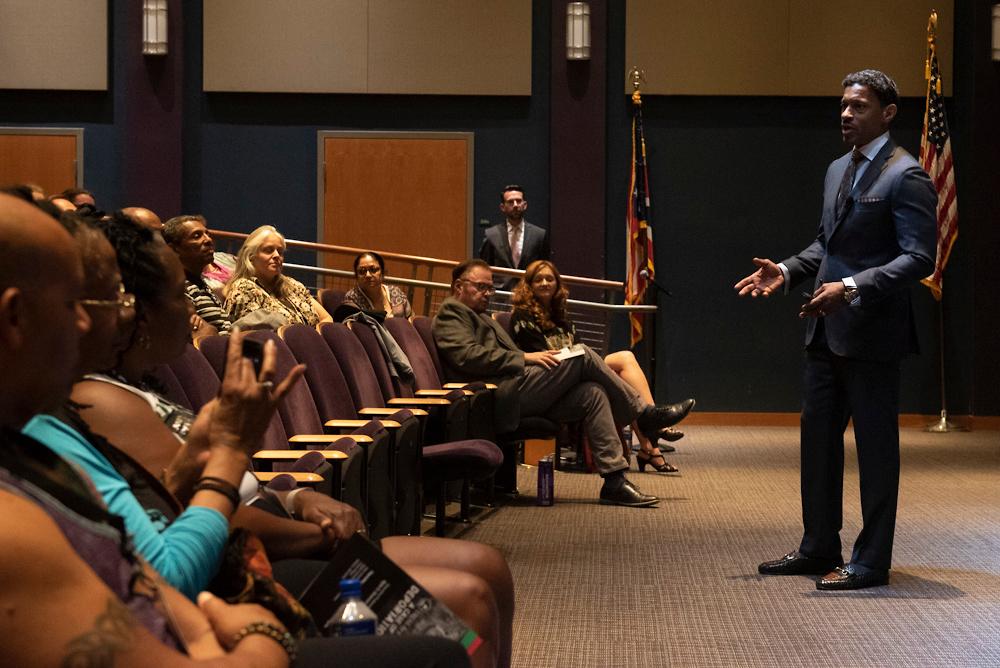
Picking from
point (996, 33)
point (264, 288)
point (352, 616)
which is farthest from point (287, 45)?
point (352, 616)

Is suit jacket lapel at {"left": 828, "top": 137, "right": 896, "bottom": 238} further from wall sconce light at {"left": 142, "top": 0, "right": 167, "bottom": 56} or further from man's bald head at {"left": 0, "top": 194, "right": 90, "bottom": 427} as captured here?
wall sconce light at {"left": 142, "top": 0, "right": 167, "bottom": 56}

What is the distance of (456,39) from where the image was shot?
10.1m

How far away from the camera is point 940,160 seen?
377 inches

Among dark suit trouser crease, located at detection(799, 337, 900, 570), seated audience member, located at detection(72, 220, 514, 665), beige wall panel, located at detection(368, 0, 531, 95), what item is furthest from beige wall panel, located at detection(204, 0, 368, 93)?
seated audience member, located at detection(72, 220, 514, 665)

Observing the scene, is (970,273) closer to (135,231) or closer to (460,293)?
(460,293)

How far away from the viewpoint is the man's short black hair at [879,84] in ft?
13.4

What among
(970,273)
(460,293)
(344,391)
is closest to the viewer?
(344,391)

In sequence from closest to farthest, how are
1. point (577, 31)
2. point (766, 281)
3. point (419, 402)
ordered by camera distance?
1. point (766, 281)
2. point (419, 402)
3. point (577, 31)

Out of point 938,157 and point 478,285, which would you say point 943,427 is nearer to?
point 938,157

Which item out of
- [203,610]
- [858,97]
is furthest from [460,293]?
[203,610]

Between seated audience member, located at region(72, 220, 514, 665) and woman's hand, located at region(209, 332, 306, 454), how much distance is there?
8.0 inches

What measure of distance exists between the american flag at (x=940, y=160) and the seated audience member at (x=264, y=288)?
17.7ft

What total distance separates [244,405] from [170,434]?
52 cm

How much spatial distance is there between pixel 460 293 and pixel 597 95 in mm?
4003
